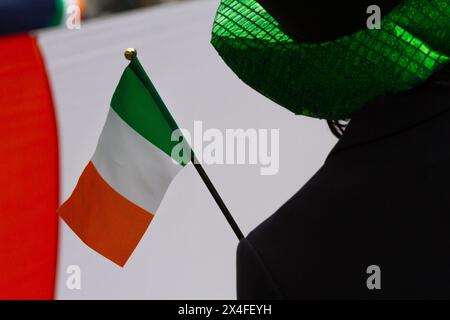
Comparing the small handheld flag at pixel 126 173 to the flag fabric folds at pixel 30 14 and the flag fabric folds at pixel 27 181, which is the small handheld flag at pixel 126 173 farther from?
the flag fabric folds at pixel 30 14

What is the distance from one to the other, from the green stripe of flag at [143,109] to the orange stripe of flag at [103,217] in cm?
13

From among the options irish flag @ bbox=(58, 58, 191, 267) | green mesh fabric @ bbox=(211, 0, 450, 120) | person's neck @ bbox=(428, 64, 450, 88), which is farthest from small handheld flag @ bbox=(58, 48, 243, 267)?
person's neck @ bbox=(428, 64, 450, 88)

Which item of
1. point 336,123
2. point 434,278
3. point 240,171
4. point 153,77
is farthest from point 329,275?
point 153,77

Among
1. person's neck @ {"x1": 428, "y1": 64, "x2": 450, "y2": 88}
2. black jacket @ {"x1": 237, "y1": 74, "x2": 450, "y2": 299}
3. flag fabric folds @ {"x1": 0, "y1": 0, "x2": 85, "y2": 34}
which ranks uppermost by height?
flag fabric folds @ {"x1": 0, "y1": 0, "x2": 85, "y2": 34}

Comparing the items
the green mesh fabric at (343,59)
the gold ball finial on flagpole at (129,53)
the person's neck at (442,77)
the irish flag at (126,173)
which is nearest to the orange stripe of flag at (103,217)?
the irish flag at (126,173)

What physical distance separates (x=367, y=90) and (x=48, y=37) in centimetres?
205

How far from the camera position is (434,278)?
960 mm

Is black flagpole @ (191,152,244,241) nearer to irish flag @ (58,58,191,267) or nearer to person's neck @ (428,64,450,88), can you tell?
irish flag @ (58,58,191,267)

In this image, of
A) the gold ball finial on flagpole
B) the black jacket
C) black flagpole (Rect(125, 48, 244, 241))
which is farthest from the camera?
the gold ball finial on flagpole

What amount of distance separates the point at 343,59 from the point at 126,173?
1067 millimetres

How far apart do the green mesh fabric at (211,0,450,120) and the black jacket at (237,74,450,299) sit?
0.04 m

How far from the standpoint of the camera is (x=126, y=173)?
200 centimetres

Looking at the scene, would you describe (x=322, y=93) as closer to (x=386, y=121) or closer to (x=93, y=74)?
(x=386, y=121)

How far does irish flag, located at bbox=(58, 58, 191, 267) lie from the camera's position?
6.44ft
